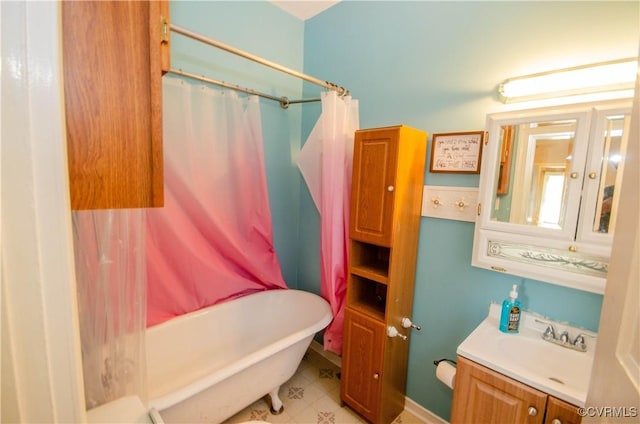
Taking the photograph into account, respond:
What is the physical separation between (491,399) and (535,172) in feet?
3.25

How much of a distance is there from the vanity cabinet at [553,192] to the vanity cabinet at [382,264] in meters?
0.36

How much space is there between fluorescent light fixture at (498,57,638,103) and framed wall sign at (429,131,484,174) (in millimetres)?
229

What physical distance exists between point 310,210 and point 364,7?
5.04ft

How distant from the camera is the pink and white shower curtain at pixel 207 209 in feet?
5.50

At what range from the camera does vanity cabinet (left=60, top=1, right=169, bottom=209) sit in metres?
0.43

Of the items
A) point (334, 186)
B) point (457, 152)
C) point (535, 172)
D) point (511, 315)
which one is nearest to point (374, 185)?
point (334, 186)

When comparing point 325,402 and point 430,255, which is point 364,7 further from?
point 325,402

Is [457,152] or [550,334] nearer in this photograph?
[550,334]

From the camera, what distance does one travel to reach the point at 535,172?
126 centimetres

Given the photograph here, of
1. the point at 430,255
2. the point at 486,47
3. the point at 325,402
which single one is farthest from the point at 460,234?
the point at 325,402

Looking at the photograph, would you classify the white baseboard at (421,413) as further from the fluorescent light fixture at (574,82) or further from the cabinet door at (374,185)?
the fluorescent light fixture at (574,82)

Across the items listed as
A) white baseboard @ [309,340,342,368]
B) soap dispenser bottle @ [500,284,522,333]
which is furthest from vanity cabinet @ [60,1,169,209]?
white baseboard @ [309,340,342,368]

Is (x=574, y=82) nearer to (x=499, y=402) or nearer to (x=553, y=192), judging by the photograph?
(x=553, y=192)

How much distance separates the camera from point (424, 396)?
1745 mm
